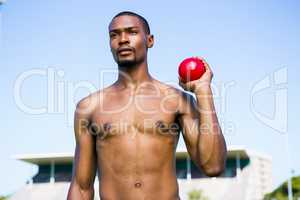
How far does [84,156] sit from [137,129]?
430 mm

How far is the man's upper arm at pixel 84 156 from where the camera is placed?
4309mm

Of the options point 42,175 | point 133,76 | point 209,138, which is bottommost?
point 42,175

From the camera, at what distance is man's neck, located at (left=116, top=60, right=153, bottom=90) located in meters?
4.31

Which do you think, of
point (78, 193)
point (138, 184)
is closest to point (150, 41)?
point (138, 184)

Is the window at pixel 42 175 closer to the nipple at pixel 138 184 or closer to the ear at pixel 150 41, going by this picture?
the ear at pixel 150 41

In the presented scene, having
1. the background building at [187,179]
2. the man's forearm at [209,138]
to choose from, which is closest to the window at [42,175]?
the background building at [187,179]

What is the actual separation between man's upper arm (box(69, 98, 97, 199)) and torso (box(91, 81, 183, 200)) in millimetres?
62

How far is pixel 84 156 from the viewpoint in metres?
4.31

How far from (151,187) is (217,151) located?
50 centimetres

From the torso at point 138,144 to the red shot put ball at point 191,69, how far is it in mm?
163

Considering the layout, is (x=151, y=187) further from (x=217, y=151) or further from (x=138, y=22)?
(x=138, y=22)

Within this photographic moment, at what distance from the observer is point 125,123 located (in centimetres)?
423

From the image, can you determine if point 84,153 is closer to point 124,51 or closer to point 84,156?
point 84,156

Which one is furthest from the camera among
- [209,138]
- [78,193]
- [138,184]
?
[78,193]
